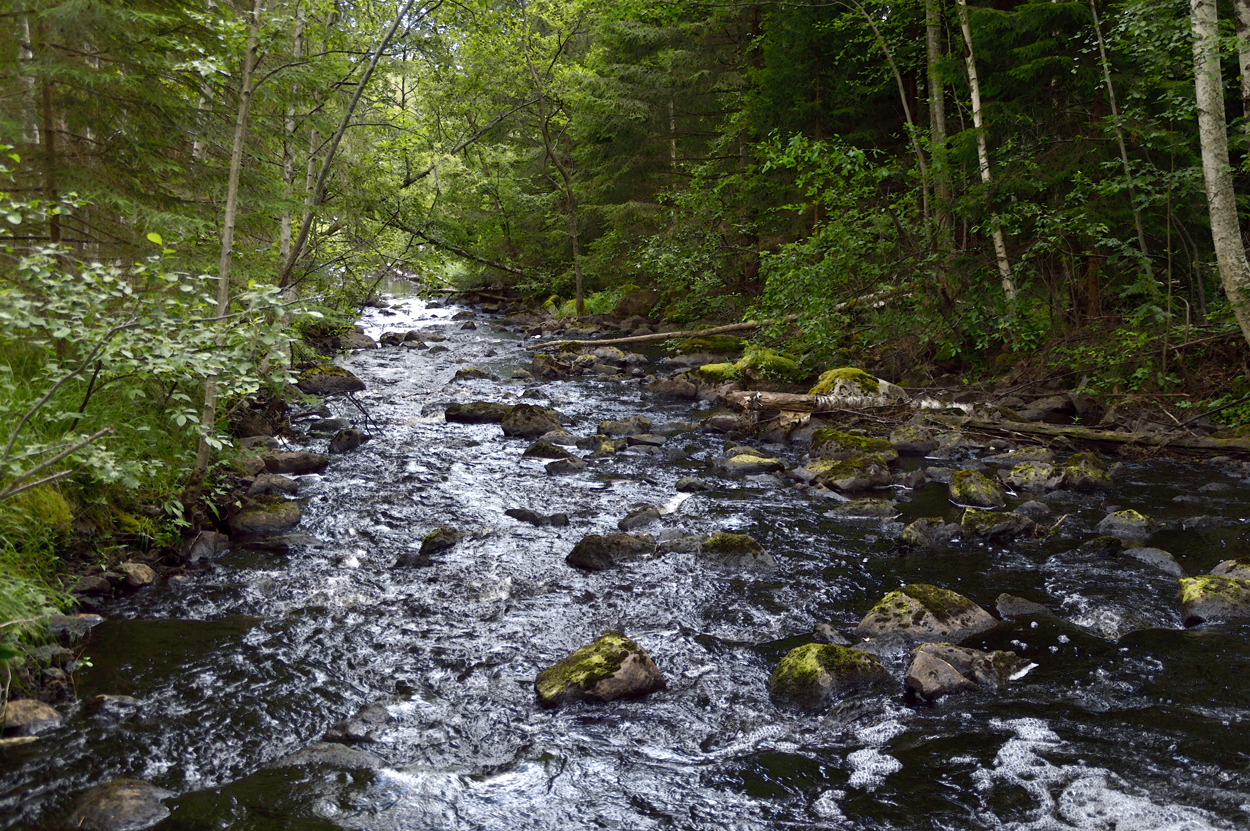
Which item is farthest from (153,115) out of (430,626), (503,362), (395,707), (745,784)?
(503,362)

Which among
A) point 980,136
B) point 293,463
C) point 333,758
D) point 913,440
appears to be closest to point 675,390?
point 913,440

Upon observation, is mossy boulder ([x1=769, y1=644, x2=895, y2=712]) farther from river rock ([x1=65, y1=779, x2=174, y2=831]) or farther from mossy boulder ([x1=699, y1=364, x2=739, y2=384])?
mossy boulder ([x1=699, y1=364, x2=739, y2=384])

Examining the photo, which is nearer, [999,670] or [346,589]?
[999,670]

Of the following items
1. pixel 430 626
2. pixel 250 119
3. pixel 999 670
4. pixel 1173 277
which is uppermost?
pixel 250 119

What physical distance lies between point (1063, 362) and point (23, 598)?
1386 centimetres

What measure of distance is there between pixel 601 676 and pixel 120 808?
9.28ft

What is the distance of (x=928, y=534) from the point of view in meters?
8.41

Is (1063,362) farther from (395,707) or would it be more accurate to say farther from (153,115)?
(153,115)

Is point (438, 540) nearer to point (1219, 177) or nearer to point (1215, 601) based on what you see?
point (1215, 601)

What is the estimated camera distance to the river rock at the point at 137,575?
675 centimetres

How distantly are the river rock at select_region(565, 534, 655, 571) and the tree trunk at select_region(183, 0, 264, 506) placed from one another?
12.0 ft

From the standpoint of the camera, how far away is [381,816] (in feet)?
13.8

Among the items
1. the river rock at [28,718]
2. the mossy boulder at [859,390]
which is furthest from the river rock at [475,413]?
the river rock at [28,718]

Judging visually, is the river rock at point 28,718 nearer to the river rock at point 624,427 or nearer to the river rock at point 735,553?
the river rock at point 735,553
